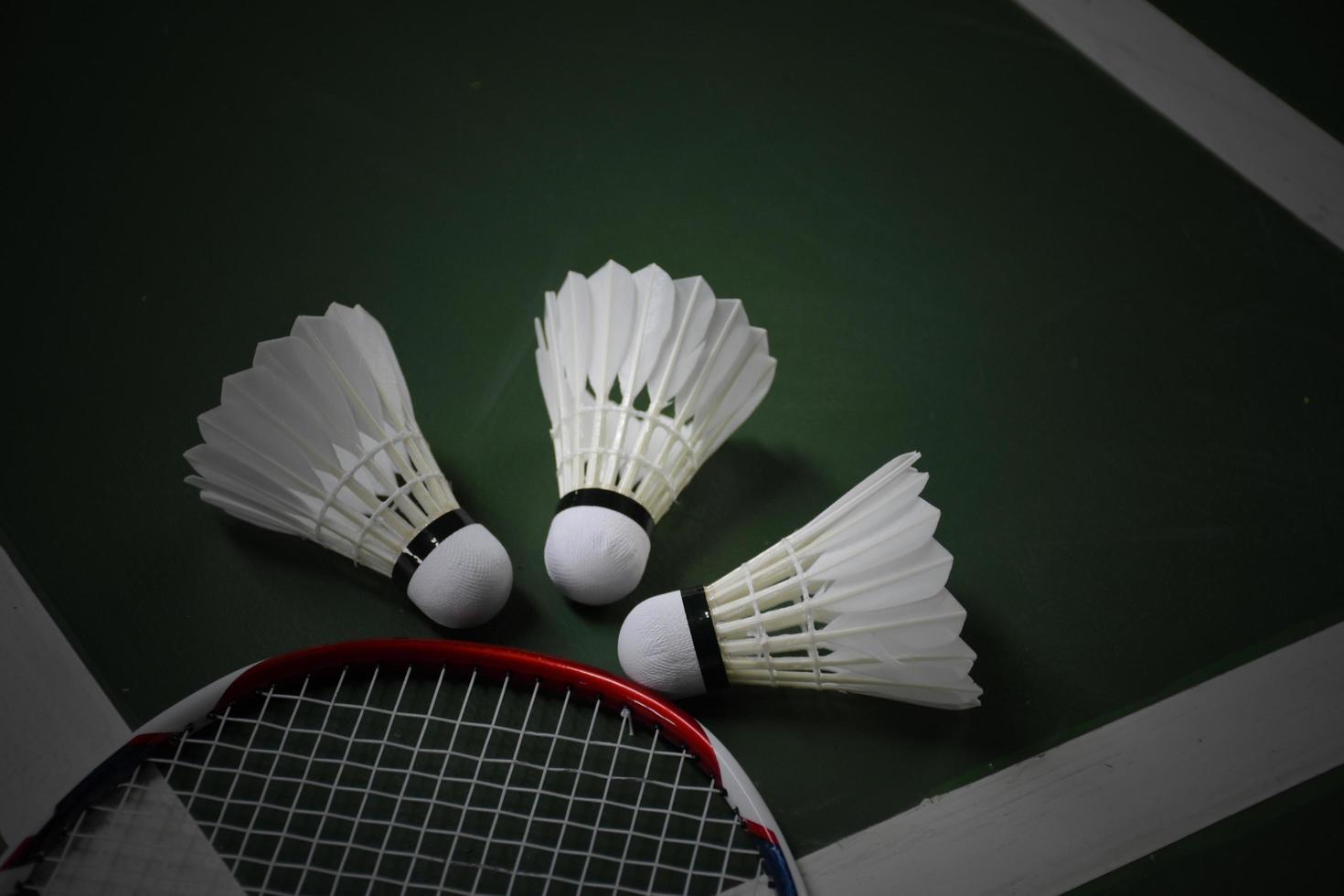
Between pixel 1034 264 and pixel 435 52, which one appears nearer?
pixel 1034 264

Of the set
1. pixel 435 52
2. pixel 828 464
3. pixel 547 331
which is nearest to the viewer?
pixel 547 331

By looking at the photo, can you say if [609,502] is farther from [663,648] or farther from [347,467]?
[347,467]

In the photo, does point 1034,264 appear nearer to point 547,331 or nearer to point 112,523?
point 547,331

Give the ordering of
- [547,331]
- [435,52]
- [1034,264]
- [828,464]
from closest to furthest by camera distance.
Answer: [547,331]
[828,464]
[1034,264]
[435,52]

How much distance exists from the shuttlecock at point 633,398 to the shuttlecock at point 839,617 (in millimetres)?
113

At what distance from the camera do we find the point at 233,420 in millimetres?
1385

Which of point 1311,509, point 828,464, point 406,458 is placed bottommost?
point 1311,509

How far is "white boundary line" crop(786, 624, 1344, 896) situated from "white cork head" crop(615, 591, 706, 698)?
289 mm

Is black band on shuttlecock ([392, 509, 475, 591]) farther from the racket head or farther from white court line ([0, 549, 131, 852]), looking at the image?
white court line ([0, 549, 131, 852])

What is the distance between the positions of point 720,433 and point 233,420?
0.64 meters

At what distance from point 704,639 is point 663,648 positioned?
0.17ft

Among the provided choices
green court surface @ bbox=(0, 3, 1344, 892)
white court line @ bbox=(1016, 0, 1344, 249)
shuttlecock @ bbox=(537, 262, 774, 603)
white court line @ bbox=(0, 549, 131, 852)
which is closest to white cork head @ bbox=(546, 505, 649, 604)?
shuttlecock @ bbox=(537, 262, 774, 603)

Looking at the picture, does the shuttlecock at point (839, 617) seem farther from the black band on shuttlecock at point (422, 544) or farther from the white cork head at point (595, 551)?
the black band on shuttlecock at point (422, 544)

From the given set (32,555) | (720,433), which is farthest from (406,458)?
(32,555)
